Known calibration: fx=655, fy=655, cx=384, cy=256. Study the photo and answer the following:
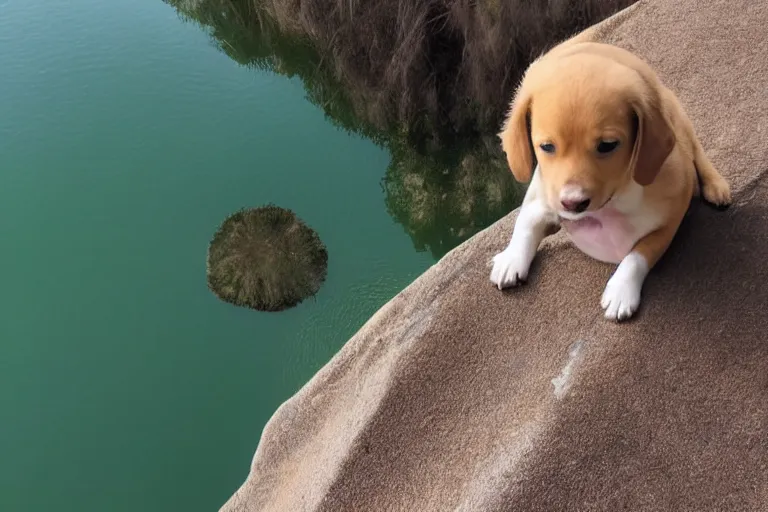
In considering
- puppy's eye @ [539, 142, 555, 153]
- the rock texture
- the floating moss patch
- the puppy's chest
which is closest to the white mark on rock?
the rock texture

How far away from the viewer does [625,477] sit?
6.30 feet

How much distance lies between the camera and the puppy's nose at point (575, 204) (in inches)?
62.1

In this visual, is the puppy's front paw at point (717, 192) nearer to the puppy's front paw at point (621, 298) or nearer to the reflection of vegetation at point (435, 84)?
the puppy's front paw at point (621, 298)

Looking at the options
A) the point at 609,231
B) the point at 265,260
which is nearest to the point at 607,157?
the point at 609,231

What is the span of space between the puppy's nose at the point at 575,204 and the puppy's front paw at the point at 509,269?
680 mm

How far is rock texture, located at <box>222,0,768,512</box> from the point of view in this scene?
1.94 meters

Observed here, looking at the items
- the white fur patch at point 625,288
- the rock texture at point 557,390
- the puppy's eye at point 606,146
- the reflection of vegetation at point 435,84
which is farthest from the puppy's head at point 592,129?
the reflection of vegetation at point 435,84

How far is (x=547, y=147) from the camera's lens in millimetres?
1628

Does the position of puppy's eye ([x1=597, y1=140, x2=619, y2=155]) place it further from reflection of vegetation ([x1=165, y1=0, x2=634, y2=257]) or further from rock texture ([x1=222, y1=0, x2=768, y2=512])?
reflection of vegetation ([x1=165, y1=0, x2=634, y2=257])

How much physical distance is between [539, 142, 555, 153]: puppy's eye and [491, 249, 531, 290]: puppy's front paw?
0.68m

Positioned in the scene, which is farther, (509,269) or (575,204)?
(509,269)

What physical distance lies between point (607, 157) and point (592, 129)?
0.31 ft

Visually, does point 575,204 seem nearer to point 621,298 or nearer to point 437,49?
point 621,298

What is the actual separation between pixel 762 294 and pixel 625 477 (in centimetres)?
76
